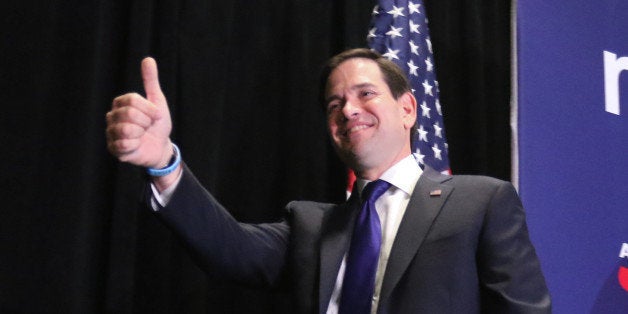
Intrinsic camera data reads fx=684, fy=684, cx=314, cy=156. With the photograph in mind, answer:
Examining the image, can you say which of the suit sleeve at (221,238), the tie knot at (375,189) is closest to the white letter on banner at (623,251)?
the tie knot at (375,189)

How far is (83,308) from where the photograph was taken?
2.17m

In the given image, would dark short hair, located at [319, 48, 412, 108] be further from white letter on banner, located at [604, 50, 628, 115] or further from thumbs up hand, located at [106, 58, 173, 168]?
white letter on banner, located at [604, 50, 628, 115]

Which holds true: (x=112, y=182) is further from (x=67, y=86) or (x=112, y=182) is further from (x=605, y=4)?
(x=605, y=4)

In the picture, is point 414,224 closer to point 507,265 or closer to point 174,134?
point 507,265

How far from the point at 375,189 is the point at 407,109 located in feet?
1.12

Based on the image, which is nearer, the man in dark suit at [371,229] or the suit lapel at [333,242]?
the man in dark suit at [371,229]

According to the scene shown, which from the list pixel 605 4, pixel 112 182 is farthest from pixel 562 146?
pixel 112 182

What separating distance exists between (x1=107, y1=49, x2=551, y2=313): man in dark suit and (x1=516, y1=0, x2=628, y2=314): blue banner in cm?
69

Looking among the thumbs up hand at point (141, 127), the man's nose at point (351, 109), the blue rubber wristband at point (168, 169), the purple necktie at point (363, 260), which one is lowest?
the purple necktie at point (363, 260)

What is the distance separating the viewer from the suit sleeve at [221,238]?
1.41 m

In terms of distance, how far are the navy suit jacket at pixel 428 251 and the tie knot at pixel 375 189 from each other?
6 centimetres

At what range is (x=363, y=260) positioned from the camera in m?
1.54

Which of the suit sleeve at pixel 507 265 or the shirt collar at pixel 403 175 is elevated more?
the shirt collar at pixel 403 175

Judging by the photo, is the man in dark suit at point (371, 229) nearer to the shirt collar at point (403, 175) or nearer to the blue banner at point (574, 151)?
the shirt collar at point (403, 175)
